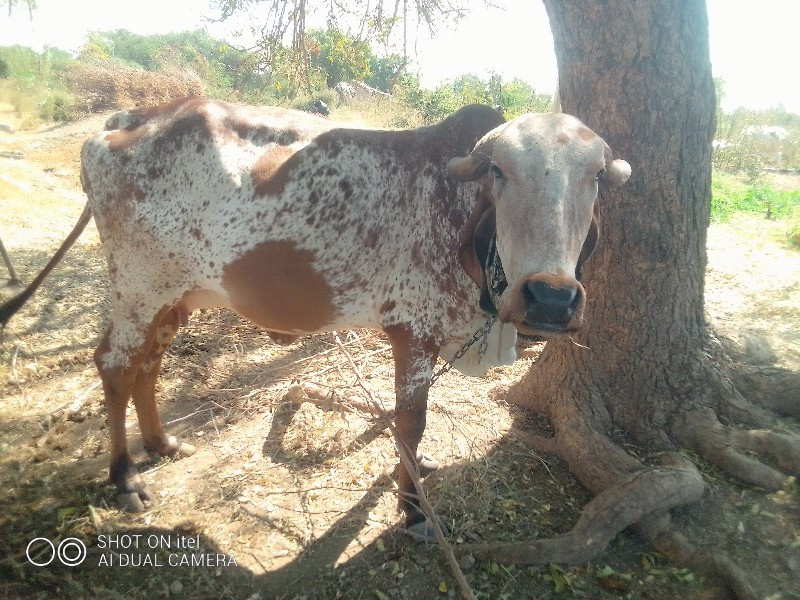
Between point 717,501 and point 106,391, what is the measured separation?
358 cm

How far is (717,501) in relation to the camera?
2.74 metres

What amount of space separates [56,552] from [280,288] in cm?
183

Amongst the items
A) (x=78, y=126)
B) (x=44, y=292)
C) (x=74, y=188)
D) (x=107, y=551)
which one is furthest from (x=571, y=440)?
(x=78, y=126)

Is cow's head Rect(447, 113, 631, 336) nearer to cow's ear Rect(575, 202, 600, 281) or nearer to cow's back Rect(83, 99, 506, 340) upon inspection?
cow's ear Rect(575, 202, 600, 281)

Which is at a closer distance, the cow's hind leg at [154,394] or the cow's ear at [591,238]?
the cow's ear at [591,238]

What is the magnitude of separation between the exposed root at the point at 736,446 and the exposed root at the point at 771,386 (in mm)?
367

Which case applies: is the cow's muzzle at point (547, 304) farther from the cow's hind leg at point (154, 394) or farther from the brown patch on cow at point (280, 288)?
the cow's hind leg at point (154, 394)

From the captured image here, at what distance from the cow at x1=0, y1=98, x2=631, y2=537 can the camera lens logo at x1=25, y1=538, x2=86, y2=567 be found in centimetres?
125

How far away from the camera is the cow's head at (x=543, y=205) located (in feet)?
6.03

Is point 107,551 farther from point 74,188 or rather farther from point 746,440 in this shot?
point 74,188

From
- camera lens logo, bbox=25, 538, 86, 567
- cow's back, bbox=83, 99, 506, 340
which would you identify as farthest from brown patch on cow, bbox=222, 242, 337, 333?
camera lens logo, bbox=25, 538, 86, 567

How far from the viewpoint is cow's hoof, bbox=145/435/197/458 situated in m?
3.52

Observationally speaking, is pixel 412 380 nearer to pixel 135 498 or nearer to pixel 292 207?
pixel 292 207

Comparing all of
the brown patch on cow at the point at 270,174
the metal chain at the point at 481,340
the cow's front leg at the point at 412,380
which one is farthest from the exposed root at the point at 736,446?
the brown patch on cow at the point at 270,174
